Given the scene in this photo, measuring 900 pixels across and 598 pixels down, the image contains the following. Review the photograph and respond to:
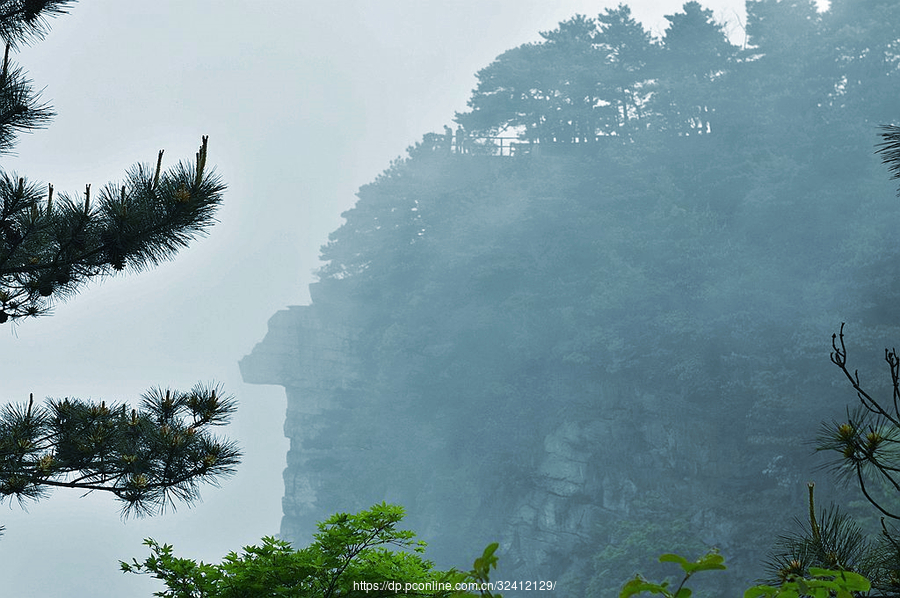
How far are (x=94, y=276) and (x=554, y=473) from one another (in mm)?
14344

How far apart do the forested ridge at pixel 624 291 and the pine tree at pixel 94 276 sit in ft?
34.9

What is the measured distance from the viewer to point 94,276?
10.1 feet

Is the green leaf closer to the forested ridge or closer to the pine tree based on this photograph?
the pine tree

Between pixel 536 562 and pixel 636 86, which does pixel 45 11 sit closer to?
pixel 536 562

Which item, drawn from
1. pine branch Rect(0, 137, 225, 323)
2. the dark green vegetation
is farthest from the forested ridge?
pine branch Rect(0, 137, 225, 323)

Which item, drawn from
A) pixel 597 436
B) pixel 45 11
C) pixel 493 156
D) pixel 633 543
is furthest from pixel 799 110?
pixel 45 11

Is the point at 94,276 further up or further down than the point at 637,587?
further up

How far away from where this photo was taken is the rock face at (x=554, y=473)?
13.5 metres

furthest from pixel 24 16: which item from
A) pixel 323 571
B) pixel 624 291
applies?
pixel 624 291

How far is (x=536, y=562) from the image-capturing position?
1568cm

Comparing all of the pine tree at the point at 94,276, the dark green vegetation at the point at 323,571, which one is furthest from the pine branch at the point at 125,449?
the dark green vegetation at the point at 323,571

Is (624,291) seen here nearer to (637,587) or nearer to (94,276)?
(94,276)

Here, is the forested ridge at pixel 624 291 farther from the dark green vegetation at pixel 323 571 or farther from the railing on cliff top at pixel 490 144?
the dark green vegetation at pixel 323 571

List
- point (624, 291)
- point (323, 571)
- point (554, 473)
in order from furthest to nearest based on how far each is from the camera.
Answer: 1. point (624, 291)
2. point (554, 473)
3. point (323, 571)
